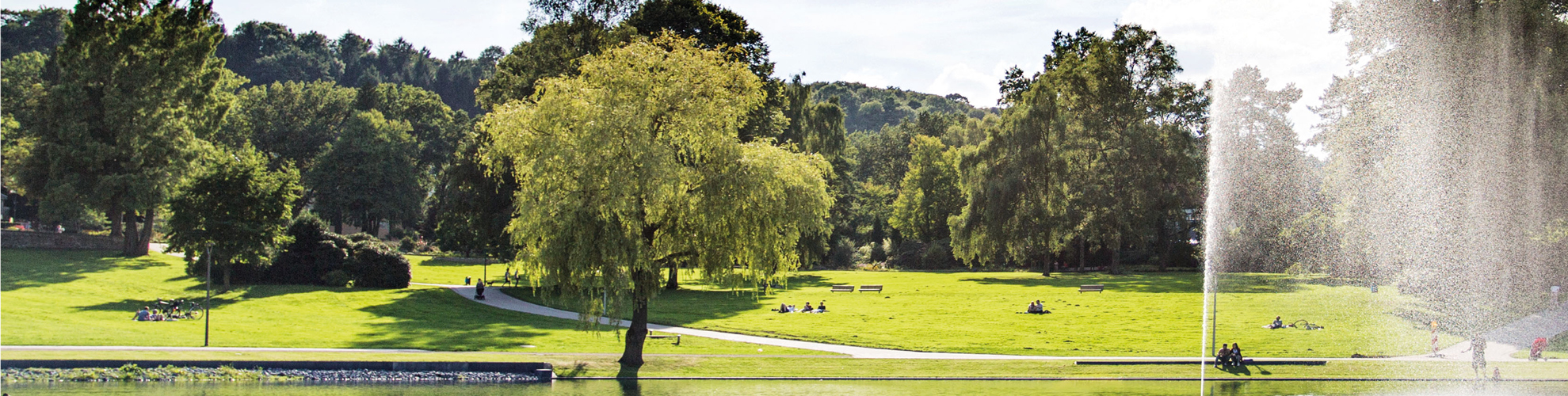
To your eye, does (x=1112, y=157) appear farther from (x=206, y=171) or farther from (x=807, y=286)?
(x=206, y=171)

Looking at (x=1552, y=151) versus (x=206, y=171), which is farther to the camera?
(x=206, y=171)

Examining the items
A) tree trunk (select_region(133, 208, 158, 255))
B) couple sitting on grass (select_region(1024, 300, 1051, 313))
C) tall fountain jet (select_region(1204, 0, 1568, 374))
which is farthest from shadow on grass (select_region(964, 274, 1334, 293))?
tree trunk (select_region(133, 208, 158, 255))

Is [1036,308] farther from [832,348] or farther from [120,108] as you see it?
[120,108]

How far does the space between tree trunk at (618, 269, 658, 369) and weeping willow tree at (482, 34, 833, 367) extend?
0.05 meters

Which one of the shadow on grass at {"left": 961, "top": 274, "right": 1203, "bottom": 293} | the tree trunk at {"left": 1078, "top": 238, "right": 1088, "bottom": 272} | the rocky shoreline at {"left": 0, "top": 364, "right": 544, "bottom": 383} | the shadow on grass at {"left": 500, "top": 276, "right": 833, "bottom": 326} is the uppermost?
the tree trunk at {"left": 1078, "top": 238, "right": 1088, "bottom": 272}

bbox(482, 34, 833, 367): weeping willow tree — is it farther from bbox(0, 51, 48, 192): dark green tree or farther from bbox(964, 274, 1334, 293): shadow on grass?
bbox(0, 51, 48, 192): dark green tree

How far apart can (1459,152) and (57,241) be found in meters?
75.7

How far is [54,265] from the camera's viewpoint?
59781mm

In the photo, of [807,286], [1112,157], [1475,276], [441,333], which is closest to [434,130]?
[807,286]

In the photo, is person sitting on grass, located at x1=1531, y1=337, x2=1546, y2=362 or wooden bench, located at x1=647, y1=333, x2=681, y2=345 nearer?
person sitting on grass, located at x1=1531, y1=337, x2=1546, y2=362

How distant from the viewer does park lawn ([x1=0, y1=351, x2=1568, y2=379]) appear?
103 feet

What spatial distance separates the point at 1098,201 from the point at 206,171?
5284 cm

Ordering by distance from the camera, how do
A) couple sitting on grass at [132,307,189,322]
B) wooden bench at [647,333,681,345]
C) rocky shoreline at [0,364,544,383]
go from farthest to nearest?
couple sitting on grass at [132,307,189,322] → wooden bench at [647,333,681,345] → rocky shoreline at [0,364,544,383]

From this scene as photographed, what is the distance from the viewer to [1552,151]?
42.7m
